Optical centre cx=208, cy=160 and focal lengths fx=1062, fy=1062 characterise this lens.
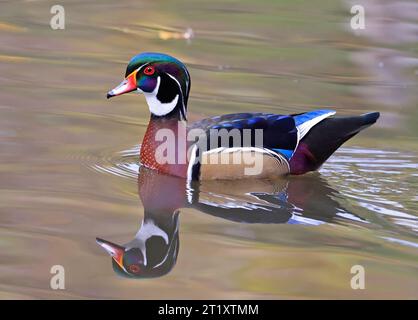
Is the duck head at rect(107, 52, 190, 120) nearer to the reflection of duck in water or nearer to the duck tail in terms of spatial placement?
the reflection of duck in water

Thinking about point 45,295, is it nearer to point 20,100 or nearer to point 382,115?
point 20,100

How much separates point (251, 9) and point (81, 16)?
214 cm

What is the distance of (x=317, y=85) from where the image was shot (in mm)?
10555

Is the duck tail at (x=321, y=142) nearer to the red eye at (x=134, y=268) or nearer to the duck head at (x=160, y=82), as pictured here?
the duck head at (x=160, y=82)

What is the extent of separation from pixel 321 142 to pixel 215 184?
92 centimetres

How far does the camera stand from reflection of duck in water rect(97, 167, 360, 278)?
634 centimetres

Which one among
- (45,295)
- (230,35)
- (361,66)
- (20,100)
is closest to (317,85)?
(361,66)

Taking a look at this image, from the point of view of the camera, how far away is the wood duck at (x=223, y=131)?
786 cm

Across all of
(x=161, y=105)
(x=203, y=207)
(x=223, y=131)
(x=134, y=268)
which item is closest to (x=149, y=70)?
(x=161, y=105)

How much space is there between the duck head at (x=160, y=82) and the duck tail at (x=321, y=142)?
3.11 ft

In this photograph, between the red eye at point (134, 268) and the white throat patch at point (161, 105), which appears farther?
the white throat patch at point (161, 105)

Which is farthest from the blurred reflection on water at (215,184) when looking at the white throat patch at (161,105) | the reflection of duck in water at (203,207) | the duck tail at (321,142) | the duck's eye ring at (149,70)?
the duck's eye ring at (149,70)

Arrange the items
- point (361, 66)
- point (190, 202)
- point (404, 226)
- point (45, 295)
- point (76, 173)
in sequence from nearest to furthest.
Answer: point (45, 295) < point (404, 226) < point (190, 202) < point (76, 173) < point (361, 66)

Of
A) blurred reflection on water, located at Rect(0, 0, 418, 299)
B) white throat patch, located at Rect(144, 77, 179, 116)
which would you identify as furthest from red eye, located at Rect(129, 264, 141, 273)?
white throat patch, located at Rect(144, 77, 179, 116)
